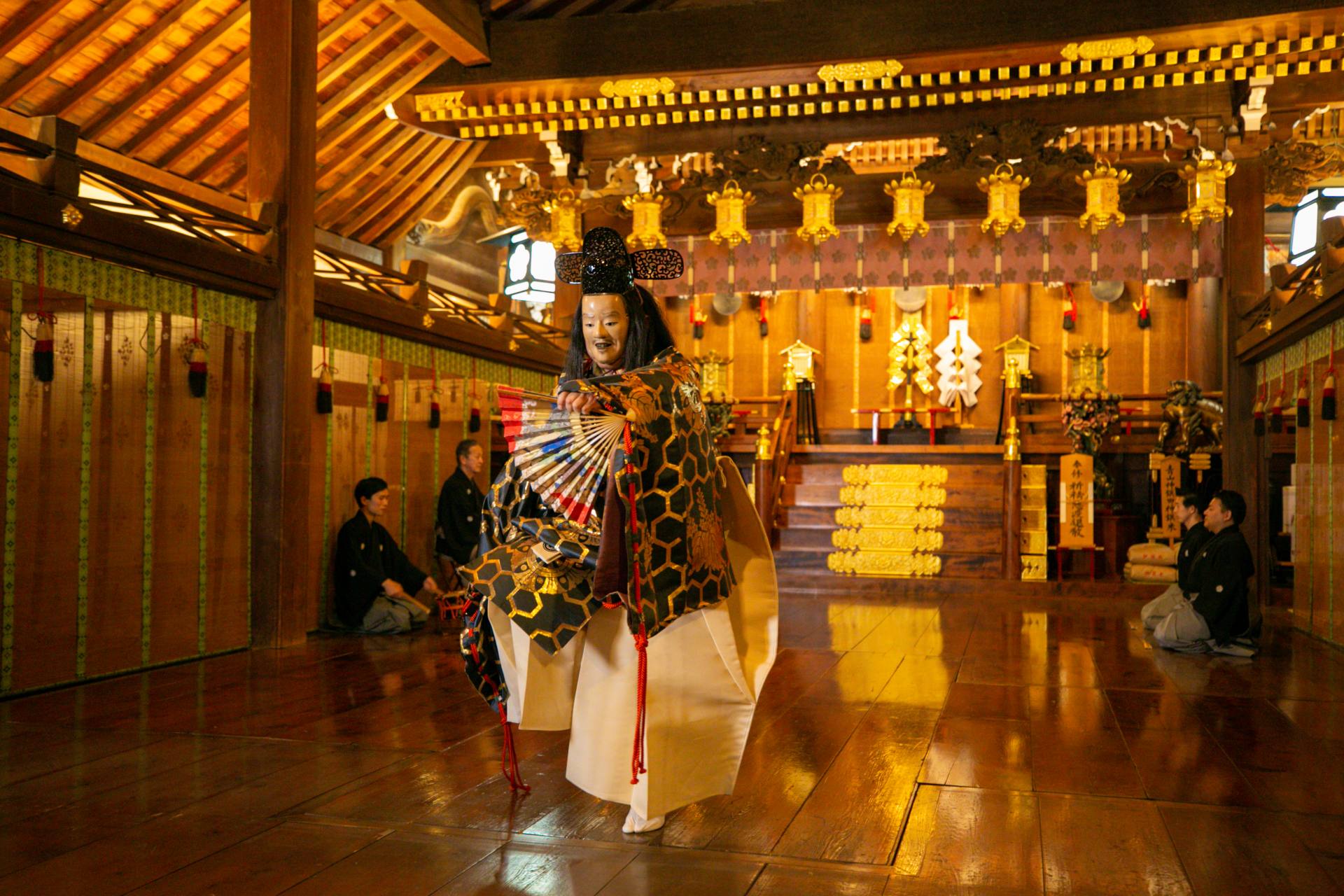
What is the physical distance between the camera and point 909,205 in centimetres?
751

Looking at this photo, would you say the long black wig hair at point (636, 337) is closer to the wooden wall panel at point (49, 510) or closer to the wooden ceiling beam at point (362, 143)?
the wooden wall panel at point (49, 510)

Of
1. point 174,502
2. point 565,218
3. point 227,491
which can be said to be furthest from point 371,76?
point 174,502

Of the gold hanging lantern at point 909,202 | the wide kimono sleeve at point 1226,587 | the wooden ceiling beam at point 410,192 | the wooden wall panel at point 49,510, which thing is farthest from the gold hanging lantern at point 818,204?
the wooden wall panel at point 49,510

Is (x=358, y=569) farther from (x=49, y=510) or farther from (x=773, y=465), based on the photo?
(x=773, y=465)

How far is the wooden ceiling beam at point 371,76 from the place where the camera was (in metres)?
7.25

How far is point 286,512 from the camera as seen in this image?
5.38m

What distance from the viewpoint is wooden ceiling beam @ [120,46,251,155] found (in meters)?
7.72

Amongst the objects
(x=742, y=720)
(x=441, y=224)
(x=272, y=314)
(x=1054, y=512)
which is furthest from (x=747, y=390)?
(x=742, y=720)

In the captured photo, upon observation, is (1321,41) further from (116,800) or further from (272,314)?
(116,800)

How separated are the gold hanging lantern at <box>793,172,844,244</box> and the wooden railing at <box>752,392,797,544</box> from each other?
2.23 m

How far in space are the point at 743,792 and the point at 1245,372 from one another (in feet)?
20.8

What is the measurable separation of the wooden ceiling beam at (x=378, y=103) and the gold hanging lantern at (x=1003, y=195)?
3726mm

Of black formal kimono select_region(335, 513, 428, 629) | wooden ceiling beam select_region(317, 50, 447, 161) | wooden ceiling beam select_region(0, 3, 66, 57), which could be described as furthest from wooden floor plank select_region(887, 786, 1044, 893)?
wooden ceiling beam select_region(0, 3, 66, 57)

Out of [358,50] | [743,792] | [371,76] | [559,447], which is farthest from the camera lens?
[371,76]
